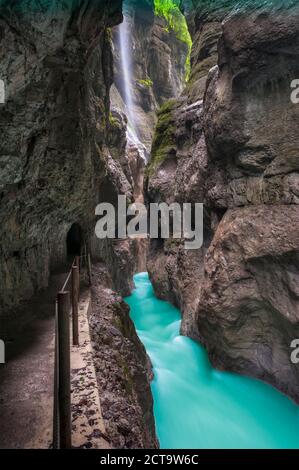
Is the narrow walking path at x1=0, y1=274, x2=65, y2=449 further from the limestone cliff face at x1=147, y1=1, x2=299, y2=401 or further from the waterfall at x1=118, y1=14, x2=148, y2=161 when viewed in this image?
the waterfall at x1=118, y1=14, x2=148, y2=161

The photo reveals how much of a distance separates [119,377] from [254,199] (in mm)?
6801

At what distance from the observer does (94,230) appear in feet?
47.9

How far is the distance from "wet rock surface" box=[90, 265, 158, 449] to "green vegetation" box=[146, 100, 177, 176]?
Answer: 37.1 feet

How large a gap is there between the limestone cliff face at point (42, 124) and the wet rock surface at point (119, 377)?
2140 mm

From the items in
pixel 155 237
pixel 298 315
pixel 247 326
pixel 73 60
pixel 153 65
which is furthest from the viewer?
pixel 153 65

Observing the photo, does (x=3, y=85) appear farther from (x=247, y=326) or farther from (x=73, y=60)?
(x=247, y=326)

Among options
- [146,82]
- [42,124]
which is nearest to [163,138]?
[42,124]

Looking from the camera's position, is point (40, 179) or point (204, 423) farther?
point (204, 423)

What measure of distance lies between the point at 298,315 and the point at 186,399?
4720 mm

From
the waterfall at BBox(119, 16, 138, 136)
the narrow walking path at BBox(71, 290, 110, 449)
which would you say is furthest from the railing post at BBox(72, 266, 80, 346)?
the waterfall at BBox(119, 16, 138, 136)

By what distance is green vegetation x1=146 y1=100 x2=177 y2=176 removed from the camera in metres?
18.7

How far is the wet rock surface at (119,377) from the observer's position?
4.24 metres

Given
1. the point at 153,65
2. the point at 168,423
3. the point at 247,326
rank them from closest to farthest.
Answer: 1. the point at 168,423
2. the point at 247,326
3. the point at 153,65

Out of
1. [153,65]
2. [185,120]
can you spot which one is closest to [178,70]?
[153,65]
